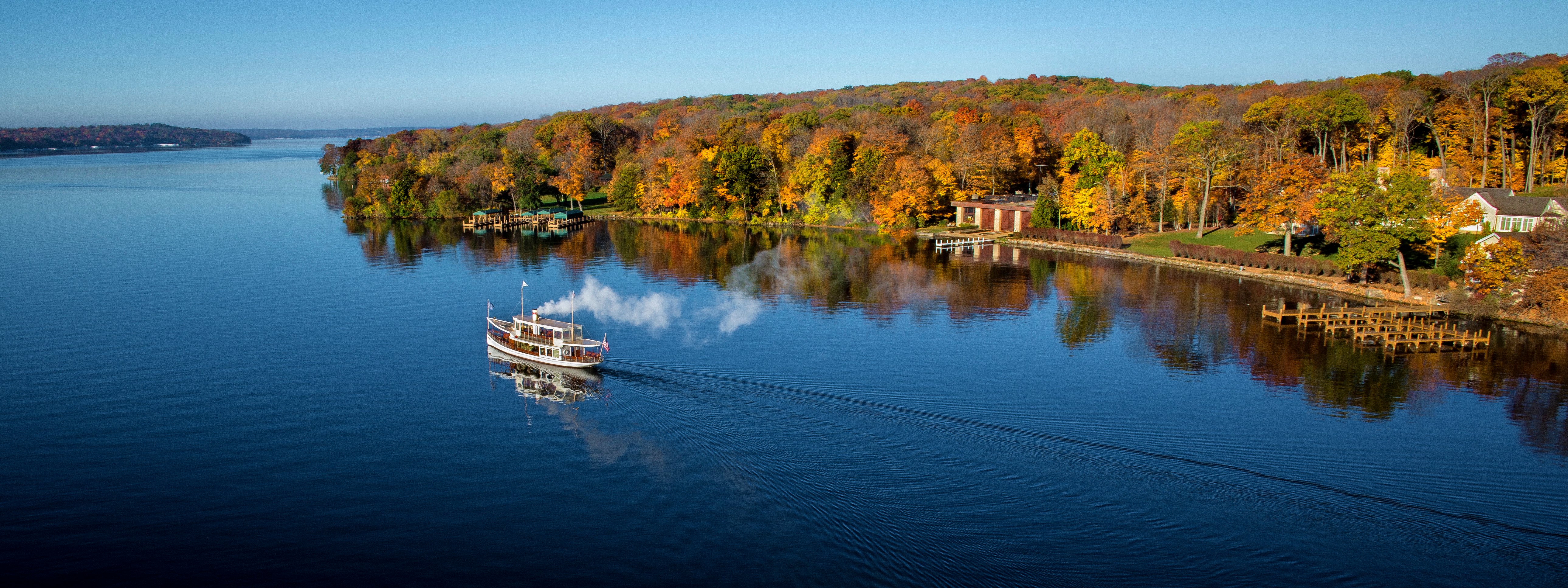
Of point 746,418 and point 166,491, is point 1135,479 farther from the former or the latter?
point 166,491

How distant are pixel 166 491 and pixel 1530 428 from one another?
39876mm

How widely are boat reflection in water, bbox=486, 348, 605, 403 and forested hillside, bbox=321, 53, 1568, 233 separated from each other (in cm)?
4210

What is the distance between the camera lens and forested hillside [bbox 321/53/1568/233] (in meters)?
62.2

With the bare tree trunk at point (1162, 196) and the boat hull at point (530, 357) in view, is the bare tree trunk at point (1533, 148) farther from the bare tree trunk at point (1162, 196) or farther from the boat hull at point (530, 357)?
the boat hull at point (530, 357)

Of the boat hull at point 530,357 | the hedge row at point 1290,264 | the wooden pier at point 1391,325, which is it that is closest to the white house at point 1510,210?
the hedge row at point 1290,264

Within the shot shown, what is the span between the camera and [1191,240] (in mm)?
64688

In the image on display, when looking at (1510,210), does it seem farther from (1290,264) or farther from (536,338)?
(536,338)

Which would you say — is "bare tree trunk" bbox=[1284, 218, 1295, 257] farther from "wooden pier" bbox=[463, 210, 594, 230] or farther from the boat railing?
"wooden pier" bbox=[463, 210, 594, 230]

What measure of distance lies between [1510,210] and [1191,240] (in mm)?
18703

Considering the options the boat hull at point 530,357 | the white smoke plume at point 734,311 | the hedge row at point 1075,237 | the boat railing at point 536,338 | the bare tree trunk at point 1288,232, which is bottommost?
the boat hull at point 530,357

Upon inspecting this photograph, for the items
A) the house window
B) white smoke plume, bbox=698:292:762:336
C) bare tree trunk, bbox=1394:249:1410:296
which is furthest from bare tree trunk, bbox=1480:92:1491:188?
white smoke plume, bbox=698:292:762:336

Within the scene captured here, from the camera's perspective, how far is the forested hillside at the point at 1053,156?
6222 centimetres

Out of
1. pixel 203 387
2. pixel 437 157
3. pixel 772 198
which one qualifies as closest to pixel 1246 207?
pixel 772 198

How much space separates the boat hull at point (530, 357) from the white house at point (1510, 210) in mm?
49913
